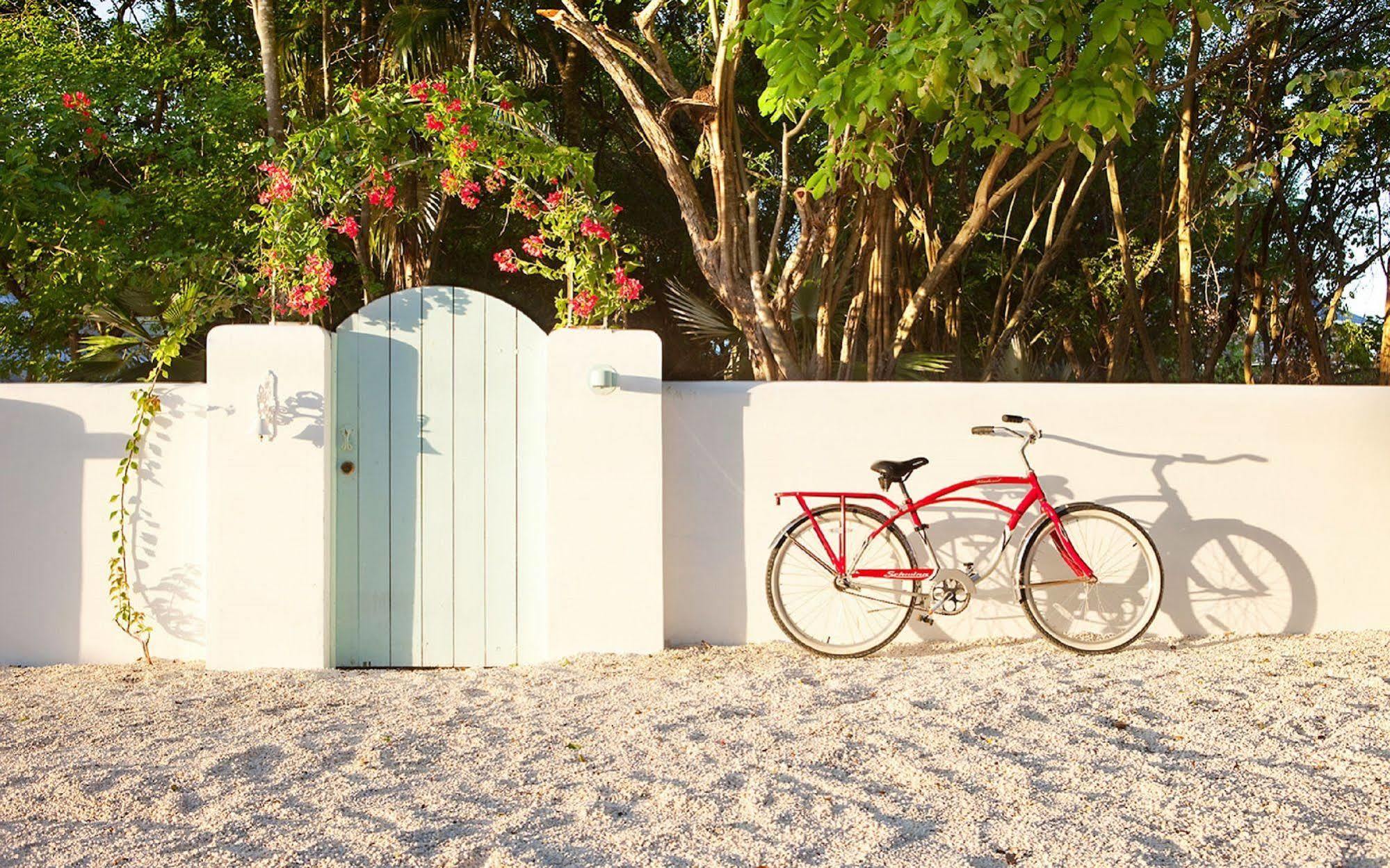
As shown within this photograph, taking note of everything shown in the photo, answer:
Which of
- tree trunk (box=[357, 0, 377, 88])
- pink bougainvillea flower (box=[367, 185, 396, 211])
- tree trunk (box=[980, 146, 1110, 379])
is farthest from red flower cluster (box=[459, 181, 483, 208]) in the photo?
tree trunk (box=[980, 146, 1110, 379])

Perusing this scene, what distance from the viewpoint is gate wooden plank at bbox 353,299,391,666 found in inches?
204

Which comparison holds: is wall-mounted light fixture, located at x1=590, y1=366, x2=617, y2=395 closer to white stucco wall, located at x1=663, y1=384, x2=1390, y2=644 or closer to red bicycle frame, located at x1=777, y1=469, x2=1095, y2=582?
white stucco wall, located at x1=663, y1=384, x2=1390, y2=644

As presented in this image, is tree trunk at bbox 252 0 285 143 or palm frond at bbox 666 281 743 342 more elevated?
tree trunk at bbox 252 0 285 143

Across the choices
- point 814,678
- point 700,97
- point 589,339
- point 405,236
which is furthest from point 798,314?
point 814,678

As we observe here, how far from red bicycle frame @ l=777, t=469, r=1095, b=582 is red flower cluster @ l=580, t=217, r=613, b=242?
1.45 metres

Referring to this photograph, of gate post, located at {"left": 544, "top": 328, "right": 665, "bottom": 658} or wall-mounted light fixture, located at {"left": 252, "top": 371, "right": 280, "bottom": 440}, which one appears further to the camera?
gate post, located at {"left": 544, "top": 328, "right": 665, "bottom": 658}

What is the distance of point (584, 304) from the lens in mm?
5309

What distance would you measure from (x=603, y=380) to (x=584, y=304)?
1.34 ft

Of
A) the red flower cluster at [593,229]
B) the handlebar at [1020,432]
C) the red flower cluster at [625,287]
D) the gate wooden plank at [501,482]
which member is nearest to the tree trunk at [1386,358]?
the handlebar at [1020,432]

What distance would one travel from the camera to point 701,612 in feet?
17.7

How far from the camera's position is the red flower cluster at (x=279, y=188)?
5.37 metres

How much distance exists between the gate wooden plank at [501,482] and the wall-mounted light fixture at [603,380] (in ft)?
1.23

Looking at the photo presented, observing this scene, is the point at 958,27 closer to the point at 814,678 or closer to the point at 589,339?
the point at 589,339

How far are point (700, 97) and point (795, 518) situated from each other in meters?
3.04
